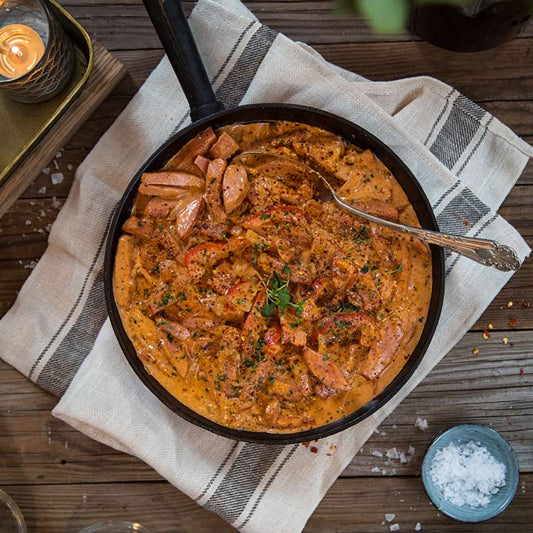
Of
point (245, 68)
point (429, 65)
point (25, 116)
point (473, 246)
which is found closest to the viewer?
point (473, 246)

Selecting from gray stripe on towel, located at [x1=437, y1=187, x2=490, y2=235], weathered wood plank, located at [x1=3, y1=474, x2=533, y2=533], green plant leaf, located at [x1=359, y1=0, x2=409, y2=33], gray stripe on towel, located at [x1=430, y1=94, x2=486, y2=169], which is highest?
green plant leaf, located at [x1=359, y1=0, x2=409, y2=33]

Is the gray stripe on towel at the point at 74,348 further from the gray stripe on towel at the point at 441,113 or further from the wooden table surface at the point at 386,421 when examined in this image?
the gray stripe on towel at the point at 441,113

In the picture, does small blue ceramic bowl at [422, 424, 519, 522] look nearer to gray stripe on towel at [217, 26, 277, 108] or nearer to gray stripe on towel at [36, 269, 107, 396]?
gray stripe on towel at [36, 269, 107, 396]

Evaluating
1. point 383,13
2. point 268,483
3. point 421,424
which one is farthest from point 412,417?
point 383,13

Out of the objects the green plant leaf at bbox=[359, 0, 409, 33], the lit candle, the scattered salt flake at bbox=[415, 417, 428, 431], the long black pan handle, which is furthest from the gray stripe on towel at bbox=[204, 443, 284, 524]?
the green plant leaf at bbox=[359, 0, 409, 33]

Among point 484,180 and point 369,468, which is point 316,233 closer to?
point 484,180

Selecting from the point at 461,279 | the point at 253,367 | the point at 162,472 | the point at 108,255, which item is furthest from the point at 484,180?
the point at 162,472

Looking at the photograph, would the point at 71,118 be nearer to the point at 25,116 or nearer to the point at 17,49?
the point at 25,116
